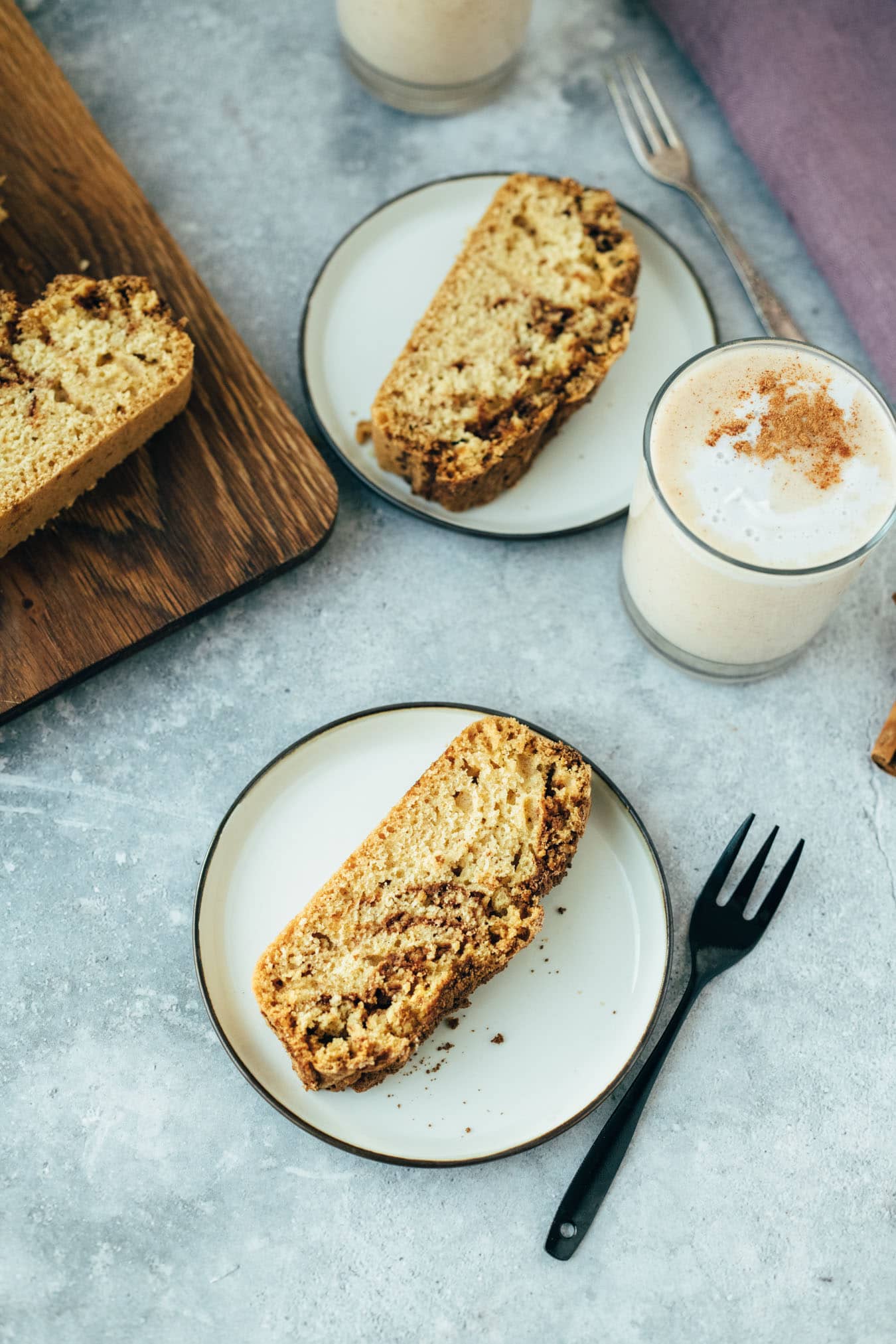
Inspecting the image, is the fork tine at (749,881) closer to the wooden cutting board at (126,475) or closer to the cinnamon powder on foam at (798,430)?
the cinnamon powder on foam at (798,430)

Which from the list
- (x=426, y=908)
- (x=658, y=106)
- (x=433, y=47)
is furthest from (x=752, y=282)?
(x=426, y=908)

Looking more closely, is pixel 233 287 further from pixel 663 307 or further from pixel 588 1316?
pixel 588 1316

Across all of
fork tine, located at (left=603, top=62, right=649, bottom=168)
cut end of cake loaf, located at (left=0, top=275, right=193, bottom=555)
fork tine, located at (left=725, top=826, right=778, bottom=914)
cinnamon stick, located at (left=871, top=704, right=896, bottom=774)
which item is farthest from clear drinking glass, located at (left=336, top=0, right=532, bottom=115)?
fork tine, located at (left=725, top=826, right=778, bottom=914)

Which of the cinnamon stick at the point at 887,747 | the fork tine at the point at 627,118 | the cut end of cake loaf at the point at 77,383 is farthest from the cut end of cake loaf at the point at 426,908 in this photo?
the fork tine at the point at 627,118

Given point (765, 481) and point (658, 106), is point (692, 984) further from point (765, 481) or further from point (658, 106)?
point (658, 106)

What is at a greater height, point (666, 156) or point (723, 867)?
point (666, 156)

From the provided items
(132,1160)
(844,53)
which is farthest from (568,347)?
(132,1160)
